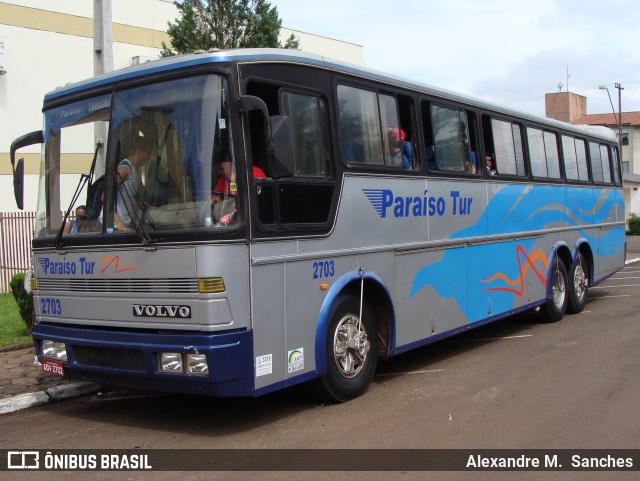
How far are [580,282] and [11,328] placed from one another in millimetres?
9651

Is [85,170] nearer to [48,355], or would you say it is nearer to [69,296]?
[69,296]

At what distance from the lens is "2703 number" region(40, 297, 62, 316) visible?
6.55 m

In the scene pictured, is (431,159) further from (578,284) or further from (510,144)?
(578,284)

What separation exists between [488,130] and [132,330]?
5.95 meters

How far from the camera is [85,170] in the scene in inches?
251

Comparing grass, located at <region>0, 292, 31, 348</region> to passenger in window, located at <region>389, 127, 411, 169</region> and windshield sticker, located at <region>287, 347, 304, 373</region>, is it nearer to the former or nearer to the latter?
windshield sticker, located at <region>287, 347, 304, 373</region>

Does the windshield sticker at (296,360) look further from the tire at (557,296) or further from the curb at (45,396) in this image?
the tire at (557,296)

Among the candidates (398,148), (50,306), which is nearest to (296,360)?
(50,306)

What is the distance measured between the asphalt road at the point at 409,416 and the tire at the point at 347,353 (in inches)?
6.2

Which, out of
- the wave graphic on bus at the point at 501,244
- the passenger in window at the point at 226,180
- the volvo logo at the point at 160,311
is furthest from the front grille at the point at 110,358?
the wave graphic on bus at the point at 501,244

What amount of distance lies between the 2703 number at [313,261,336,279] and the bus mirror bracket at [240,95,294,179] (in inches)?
40.3

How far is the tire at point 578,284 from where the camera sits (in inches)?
486

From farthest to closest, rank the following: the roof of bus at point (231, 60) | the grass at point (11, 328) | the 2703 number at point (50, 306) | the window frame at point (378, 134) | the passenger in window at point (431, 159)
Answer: the grass at point (11, 328), the passenger in window at point (431, 159), the window frame at point (378, 134), the 2703 number at point (50, 306), the roof of bus at point (231, 60)

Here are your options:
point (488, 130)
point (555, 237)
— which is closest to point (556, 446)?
point (488, 130)
